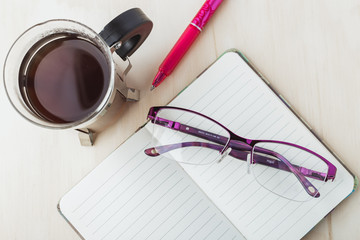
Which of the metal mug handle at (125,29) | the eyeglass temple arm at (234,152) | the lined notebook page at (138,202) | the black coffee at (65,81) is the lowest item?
the lined notebook page at (138,202)

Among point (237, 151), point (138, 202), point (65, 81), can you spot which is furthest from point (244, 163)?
point (65, 81)

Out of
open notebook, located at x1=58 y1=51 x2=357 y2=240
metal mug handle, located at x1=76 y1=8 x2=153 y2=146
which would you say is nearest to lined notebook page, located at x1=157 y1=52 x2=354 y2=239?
open notebook, located at x1=58 y1=51 x2=357 y2=240

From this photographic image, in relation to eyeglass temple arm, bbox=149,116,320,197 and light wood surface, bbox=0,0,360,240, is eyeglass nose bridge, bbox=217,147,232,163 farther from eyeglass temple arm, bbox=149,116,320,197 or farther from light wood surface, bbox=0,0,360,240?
light wood surface, bbox=0,0,360,240

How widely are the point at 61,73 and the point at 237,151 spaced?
0.93ft

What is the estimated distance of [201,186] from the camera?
0.56 metres

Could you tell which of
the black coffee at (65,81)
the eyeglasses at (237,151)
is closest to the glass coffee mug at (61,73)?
the black coffee at (65,81)

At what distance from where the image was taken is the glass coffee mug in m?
0.47

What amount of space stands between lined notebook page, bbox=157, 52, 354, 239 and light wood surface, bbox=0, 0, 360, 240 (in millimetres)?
26

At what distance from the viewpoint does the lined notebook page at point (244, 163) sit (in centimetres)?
54

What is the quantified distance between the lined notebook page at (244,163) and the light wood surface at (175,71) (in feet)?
0.09

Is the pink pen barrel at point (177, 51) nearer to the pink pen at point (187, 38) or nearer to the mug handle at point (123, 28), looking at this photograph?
the pink pen at point (187, 38)

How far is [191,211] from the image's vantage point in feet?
1.81

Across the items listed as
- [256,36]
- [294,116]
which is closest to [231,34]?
[256,36]

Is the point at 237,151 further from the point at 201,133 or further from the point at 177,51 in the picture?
the point at 177,51
